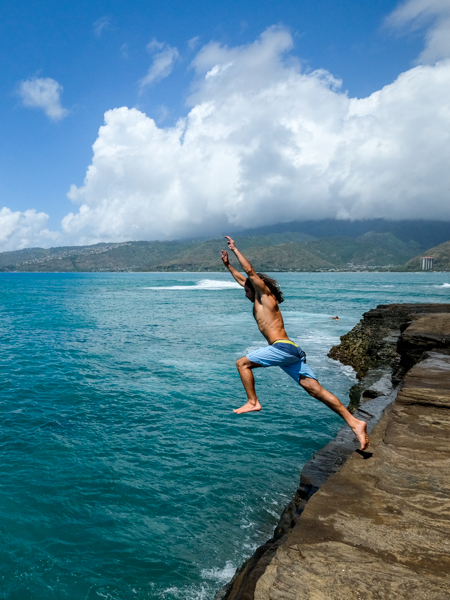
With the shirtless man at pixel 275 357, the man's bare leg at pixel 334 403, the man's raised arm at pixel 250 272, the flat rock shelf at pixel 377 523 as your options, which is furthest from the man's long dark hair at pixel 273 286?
the flat rock shelf at pixel 377 523

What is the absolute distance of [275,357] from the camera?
203 inches

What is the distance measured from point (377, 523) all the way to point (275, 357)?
2177 millimetres

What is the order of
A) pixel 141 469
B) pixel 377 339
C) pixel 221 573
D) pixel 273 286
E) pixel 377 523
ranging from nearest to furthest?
pixel 377 523
pixel 273 286
pixel 221 573
pixel 141 469
pixel 377 339

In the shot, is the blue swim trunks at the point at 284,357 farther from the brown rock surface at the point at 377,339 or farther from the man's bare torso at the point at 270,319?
the brown rock surface at the point at 377,339

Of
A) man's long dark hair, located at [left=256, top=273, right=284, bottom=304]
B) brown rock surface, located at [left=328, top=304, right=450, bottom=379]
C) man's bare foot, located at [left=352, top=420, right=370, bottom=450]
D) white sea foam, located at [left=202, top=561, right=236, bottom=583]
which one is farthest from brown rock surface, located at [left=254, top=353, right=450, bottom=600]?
brown rock surface, located at [left=328, top=304, right=450, bottom=379]

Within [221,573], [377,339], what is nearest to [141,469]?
[221,573]

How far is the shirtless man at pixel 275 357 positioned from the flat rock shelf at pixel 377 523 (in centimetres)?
67

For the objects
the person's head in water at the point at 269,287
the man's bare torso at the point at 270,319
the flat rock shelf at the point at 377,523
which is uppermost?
the person's head in water at the point at 269,287

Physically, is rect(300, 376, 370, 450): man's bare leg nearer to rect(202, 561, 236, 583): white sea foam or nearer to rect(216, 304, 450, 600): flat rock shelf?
rect(216, 304, 450, 600): flat rock shelf

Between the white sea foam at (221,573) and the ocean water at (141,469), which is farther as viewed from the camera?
the ocean water at (141,469)

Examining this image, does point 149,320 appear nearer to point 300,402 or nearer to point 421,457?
point 300,402

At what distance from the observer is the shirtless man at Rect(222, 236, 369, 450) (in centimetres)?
516

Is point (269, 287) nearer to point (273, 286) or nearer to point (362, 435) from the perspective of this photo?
point (273, 286)

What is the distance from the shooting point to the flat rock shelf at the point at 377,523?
2.87 meters
